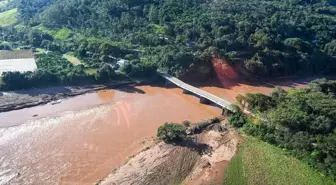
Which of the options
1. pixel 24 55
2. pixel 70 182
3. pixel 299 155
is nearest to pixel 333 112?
pixel 299 155

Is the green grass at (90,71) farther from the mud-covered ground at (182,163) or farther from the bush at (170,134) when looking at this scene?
the mud-covered ground at (182,163)

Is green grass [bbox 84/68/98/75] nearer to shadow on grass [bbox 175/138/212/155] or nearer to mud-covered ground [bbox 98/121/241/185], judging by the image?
mud-covered ground [bbox 98/121/241/185]

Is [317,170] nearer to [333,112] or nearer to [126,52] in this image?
[333,112]

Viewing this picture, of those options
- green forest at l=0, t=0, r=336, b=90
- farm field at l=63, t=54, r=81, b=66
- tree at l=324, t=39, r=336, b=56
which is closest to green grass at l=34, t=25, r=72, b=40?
green forest at l=0, t=0, r=336, b=90

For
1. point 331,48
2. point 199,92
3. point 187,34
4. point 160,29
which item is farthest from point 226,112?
point 331,48

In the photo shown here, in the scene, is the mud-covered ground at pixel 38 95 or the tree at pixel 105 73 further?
the tree at pixel 105 73

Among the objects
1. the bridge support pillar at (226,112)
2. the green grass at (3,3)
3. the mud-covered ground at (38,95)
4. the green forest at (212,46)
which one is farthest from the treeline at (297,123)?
the green grass at (3,3)

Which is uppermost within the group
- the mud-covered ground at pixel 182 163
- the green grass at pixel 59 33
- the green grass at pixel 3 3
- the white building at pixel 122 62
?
the green grass at pixel 3 3
